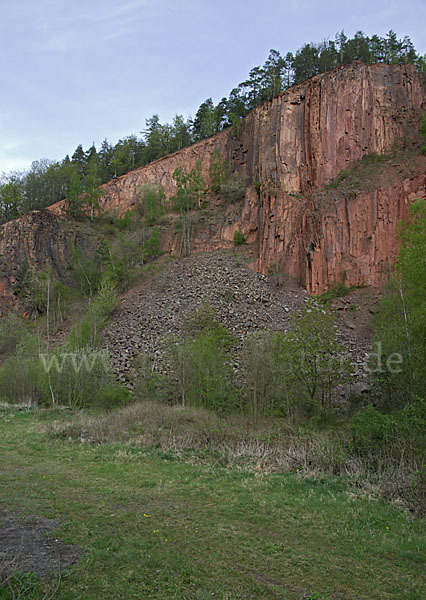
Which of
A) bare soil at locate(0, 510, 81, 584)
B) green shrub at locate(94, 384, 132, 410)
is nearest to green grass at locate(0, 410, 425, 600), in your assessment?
bare soil at locate(0, 510, 81, 584)

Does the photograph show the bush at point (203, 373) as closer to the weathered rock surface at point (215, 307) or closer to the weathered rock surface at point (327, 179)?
the weathered rock surface at point (215, 307)

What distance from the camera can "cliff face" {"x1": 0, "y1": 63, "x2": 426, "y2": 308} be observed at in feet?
117

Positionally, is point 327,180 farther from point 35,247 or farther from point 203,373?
point 35,247

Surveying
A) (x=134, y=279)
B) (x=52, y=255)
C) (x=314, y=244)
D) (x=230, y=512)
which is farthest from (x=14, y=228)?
(x=230, y=512)

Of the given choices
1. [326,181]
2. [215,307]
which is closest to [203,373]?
[215,307]

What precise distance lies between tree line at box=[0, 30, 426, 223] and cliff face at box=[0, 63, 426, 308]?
40.8 feet

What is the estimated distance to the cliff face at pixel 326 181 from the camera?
3575cm

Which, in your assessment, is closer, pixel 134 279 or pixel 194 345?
pixel 194 345

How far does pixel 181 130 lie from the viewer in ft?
A: 227

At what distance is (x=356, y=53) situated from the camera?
53469 mm

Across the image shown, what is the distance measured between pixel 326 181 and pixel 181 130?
37.0 metres

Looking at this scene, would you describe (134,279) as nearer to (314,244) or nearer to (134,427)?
(314,244)

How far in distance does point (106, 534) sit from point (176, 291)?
3230cm

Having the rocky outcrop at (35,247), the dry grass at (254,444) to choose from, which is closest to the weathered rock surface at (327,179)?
the rocky outcrop at (35,247)
